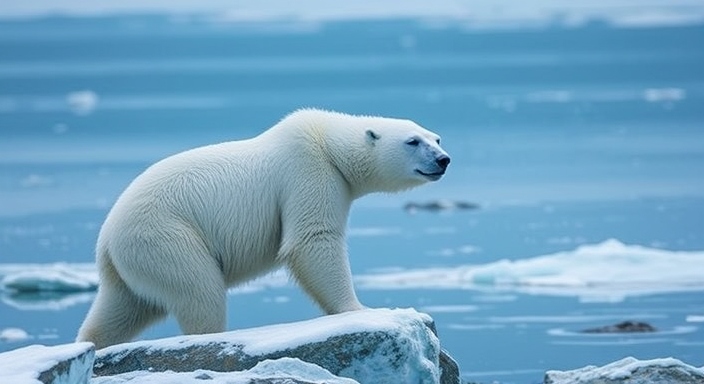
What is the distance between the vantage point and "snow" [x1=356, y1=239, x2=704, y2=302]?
10.6m

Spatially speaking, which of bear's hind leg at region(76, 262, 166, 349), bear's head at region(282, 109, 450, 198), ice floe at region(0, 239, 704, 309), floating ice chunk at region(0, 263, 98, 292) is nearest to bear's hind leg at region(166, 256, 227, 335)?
bear's hind leg at region(76, 262, 166, 349)

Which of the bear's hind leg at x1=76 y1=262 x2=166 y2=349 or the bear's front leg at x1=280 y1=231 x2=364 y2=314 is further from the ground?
the bear's front leg at x1=280 y1=231 x2=364 y2=314

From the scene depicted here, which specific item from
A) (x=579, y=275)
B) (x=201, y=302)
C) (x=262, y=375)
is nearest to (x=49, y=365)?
(x=262, y=375)

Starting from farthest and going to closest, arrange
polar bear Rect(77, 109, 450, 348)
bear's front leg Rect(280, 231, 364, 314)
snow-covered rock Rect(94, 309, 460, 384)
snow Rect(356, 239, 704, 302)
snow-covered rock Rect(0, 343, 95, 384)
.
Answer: snow Rect(356, 239, 704, 302) < bear's front leg Rect(280, 231, 364, 314) < polar bear Rect(77, 109, 450, 348) < snow-covered rock Rect(94, 309, 460, 384) < snow-covered rock Rect(0, 343, 95, 384)

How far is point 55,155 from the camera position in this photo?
21.5 meters

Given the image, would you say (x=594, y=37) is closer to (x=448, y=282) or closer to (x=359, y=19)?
(x=359, y=19)

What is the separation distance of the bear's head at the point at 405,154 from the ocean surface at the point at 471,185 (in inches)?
58.1

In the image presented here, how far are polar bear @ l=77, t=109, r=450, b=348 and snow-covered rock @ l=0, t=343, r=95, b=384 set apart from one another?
0.96m

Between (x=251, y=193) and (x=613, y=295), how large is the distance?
4264 mm

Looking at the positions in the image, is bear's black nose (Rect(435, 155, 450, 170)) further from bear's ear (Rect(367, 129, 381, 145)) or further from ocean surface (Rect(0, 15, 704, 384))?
ocean surface (Rect(0, 15, 704, 384))

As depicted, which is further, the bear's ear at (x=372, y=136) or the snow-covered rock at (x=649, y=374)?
the bear's ear at (x=372, y=136)

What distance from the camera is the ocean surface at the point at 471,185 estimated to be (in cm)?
970

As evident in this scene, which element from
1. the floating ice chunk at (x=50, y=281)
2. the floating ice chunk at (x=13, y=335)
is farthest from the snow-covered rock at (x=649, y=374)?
the floating ice chunk at (x=50, y=281)

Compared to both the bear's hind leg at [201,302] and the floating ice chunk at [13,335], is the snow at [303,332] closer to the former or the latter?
the bear's hind leg at [201,302]
